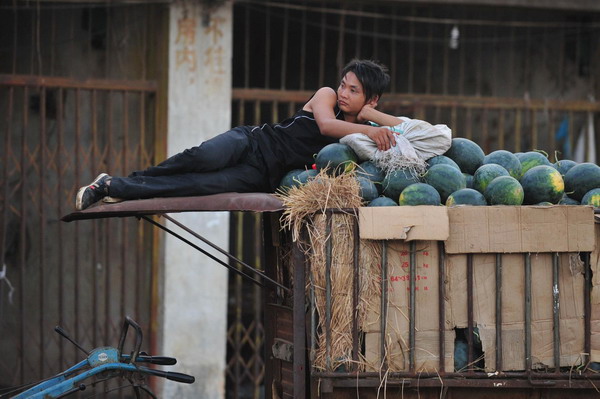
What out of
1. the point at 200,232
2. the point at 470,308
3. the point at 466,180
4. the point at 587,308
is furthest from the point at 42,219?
the point at 587,308

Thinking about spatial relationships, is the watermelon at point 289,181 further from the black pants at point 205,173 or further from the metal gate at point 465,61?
the metal gate at point 465,61

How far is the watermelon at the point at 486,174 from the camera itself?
4.60 m

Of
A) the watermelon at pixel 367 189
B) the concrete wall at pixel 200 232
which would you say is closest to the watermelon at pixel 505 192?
the watermelon at pixel 367 189

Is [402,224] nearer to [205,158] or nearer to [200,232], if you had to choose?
[205,158]

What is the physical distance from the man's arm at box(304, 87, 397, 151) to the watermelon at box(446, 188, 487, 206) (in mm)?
418

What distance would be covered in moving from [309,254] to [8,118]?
414 cm

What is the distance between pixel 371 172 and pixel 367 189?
182 mm

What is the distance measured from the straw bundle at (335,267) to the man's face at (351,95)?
0.88 meters

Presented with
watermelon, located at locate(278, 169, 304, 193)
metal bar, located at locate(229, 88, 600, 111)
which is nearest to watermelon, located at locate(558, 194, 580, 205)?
watermelon, located at locate(278, 169, 304, 193)

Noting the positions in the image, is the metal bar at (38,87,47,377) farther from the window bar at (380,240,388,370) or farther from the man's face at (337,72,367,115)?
the window bar at (380,240,388,370)

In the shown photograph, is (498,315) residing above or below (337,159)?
below

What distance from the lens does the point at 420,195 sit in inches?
172

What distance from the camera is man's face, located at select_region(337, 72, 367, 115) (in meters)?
5.01

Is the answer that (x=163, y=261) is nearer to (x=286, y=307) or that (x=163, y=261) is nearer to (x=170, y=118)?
(x=170, y=118)
